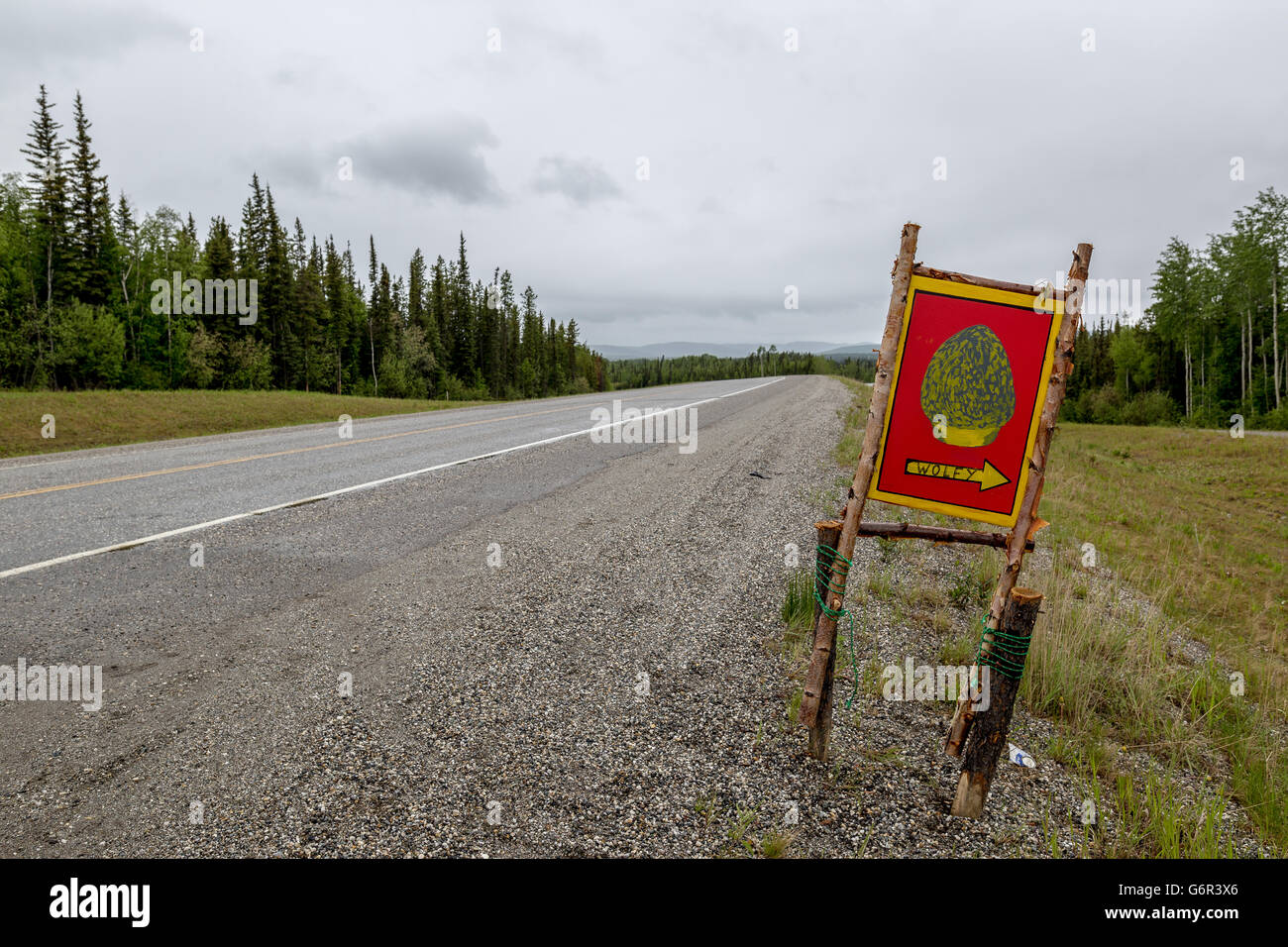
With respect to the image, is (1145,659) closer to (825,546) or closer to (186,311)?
(825,546)

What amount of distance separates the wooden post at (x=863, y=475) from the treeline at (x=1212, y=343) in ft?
160

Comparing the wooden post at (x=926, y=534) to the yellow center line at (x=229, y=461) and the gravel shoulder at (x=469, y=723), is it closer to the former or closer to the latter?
the gravel shoulder at (x=469, y=723)

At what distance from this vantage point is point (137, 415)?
15922 mm

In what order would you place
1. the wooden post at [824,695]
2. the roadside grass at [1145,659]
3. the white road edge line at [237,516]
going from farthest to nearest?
the white road edge line at [237,516], the wooden post at [824,695], the roadside grass at [1145,659]

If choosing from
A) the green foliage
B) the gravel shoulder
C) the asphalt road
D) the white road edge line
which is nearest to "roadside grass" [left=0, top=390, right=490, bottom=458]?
the asphalt road

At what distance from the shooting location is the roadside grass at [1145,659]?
3.05 meters

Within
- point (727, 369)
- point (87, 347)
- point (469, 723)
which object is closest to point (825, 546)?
point (469, 723)

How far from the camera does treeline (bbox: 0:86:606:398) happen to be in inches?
1478

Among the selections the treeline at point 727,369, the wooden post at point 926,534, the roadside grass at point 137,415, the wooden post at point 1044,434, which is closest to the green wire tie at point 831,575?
the wooden post at point 926,534

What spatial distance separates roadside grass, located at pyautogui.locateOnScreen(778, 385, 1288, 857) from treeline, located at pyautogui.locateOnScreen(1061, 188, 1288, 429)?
39015mm

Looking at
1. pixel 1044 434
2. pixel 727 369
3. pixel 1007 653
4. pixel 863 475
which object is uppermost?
pixel 727 369

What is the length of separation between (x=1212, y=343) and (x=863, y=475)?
70304 mm
